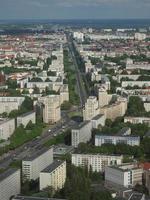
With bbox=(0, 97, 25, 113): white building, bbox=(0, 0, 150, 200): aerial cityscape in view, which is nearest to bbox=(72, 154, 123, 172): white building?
bbox=(0, 0, 150, 200): aerial cityscape

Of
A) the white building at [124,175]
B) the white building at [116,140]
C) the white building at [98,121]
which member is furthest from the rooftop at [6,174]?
the white building at [98,121]

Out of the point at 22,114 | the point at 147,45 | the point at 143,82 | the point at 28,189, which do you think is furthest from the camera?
the point at 147,45

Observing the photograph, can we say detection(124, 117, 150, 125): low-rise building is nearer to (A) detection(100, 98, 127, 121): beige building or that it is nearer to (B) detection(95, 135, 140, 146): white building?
(A) detection(100, 98, 127, 121): beige building

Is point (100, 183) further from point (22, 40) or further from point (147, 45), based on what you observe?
point (22, 40)

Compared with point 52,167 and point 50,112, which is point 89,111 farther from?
point 52,167

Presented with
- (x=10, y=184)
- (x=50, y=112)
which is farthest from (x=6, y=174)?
(x=50, y=112)

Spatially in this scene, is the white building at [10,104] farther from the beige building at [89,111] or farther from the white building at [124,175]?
the white building at [124,175]

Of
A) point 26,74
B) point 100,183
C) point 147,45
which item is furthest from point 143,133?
point 147,45
